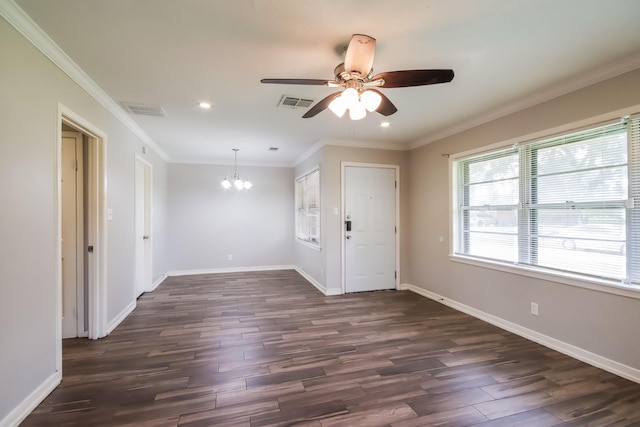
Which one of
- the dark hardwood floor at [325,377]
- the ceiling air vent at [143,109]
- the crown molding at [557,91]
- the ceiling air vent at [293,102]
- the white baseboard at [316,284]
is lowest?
the dark hardwood floor at [325,377]

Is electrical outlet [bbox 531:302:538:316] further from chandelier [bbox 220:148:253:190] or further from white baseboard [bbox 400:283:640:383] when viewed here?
chandelier [bbox 220:148:253:190]

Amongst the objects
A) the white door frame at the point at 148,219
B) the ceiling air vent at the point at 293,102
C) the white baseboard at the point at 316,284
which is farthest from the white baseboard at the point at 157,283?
the ceiling air vent at the point at 293,102

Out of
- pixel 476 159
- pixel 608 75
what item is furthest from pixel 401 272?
pixel 608 75

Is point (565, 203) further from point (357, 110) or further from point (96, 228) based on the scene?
point (96, 228)

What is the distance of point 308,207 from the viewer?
5.86 metres

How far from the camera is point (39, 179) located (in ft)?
6.55

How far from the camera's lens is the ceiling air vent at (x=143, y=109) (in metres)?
3.17

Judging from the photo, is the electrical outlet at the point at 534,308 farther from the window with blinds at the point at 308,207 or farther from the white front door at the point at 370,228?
the window with blinds at the point at 308,207

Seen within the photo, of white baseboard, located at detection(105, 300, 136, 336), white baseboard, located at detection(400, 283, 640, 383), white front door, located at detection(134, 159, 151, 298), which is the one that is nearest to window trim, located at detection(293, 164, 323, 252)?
white baseboard, located at detection(400, 283, 640, 383)

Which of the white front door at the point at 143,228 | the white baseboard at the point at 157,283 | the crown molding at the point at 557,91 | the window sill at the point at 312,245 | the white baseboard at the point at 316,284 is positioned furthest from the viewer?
the window sill at the point at 312,245

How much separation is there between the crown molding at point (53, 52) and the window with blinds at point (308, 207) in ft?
9.87

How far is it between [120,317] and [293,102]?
327cm

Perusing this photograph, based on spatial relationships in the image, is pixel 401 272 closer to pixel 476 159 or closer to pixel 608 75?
pixel 476 159

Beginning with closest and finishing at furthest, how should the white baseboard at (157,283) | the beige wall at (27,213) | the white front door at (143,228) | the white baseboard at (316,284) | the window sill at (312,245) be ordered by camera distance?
the beige wall at (27,213) → the white front door at (143,228) → the white baseboard at (316,284) → the white baseboard at (157,283) → the window sill at (312,245)
